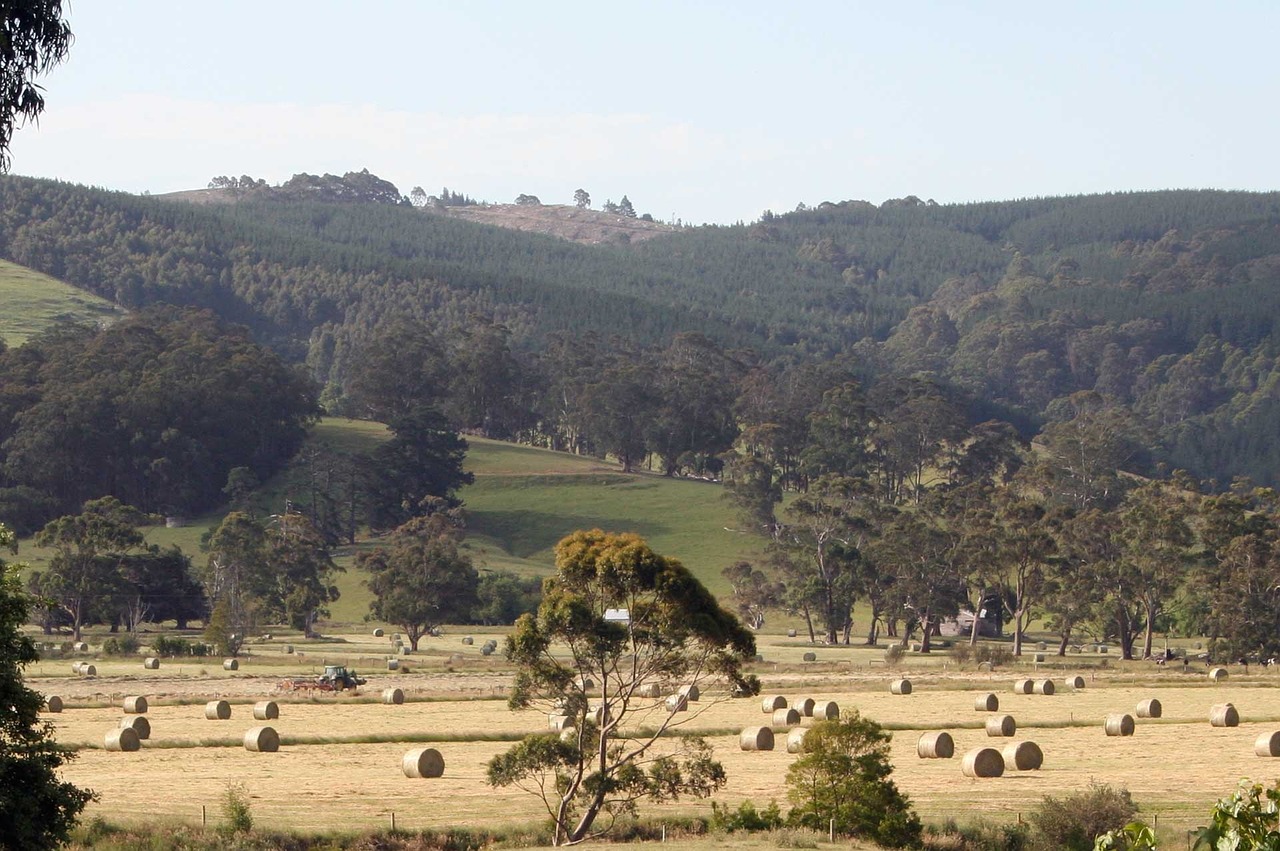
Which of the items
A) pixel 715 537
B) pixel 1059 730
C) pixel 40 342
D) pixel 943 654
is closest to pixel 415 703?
pixel 1059 730

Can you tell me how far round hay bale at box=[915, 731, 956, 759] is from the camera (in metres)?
35.6

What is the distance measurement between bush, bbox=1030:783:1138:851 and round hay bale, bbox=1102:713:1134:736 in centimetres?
1337

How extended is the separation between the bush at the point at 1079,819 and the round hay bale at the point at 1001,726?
13.0 metres

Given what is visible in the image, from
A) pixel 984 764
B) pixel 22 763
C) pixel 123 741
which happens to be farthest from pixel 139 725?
pixel 22 763

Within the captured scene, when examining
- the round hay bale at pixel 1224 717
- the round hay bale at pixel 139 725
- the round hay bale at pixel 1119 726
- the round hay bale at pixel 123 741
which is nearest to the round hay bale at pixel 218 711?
the round hay bale at pixel 139 725

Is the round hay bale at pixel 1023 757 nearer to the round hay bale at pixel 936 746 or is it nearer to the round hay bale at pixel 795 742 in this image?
the round hay bale at pixel 936 746

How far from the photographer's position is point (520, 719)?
1811 inches

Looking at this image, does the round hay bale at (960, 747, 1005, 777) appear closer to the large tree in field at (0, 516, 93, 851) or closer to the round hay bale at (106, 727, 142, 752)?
the round hay bale at (106, 727, 142, 752)

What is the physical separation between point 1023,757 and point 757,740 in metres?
6.58

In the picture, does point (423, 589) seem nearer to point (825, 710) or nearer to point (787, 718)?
point (825, 710)

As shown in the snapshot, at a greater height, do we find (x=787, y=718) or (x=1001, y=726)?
(x=1001, y=726)

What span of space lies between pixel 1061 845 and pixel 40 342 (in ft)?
443

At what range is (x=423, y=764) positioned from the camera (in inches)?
1262

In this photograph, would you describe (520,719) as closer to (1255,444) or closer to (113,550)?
(113,550)
